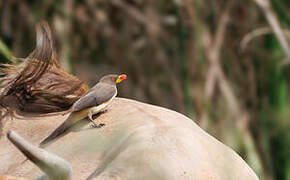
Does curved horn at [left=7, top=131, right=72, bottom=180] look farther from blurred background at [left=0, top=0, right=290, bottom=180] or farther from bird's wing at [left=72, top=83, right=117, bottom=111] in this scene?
blurred background at [left=0, top=0, right=290, bottom=180]

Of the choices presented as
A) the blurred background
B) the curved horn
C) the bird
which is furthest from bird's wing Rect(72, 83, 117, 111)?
the blurred background

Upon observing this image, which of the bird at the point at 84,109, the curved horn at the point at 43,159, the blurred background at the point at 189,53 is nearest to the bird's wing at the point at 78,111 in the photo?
the bird at the point at 84,109

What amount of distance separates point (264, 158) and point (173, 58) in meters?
0.86

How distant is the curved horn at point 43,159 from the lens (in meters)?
0.96

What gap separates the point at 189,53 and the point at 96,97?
191 centimetres

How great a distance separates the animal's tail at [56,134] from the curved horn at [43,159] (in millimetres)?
433

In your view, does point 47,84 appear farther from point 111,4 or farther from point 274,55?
point 111,4

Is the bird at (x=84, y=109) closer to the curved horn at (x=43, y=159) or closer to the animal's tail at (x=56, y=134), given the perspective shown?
the animal's tail at (x=56, y=134)

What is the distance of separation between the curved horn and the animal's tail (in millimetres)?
433

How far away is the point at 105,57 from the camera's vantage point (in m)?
4.09

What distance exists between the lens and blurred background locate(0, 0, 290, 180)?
318cm

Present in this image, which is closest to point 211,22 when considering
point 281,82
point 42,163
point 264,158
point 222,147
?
point 281,82

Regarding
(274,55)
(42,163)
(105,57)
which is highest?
(42,163)

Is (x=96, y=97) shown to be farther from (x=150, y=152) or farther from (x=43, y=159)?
(x=43, y=159)
